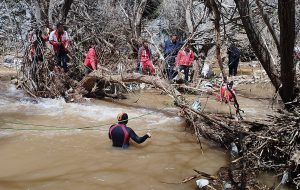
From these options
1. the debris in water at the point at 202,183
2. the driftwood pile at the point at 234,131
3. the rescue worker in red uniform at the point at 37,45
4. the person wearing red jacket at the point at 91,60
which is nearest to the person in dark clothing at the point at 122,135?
the driftwood pile at the point at 234,131

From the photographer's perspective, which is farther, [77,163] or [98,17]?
[98,17]

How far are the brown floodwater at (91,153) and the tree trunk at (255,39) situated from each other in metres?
1.71

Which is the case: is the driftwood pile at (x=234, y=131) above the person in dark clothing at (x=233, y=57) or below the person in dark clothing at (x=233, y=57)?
below

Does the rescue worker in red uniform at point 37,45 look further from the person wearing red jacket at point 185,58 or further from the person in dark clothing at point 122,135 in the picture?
the person in dark clothing at point 122,135

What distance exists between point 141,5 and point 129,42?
5.55ft

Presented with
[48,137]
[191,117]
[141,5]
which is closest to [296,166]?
[191,117]

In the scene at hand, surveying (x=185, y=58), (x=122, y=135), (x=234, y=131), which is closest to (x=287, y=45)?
(x=234, y=131)

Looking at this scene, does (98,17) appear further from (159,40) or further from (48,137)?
(48,137)

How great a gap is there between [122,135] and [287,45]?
Result: 3.29 meters

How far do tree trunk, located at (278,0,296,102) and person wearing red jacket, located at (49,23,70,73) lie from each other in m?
6.54

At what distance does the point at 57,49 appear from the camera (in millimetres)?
11938

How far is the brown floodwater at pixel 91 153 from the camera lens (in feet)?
21.0

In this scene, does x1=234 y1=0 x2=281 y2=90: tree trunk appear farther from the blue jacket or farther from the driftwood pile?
the blue jacket

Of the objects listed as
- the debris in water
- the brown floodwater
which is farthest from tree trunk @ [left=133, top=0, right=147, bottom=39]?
the debris in water
